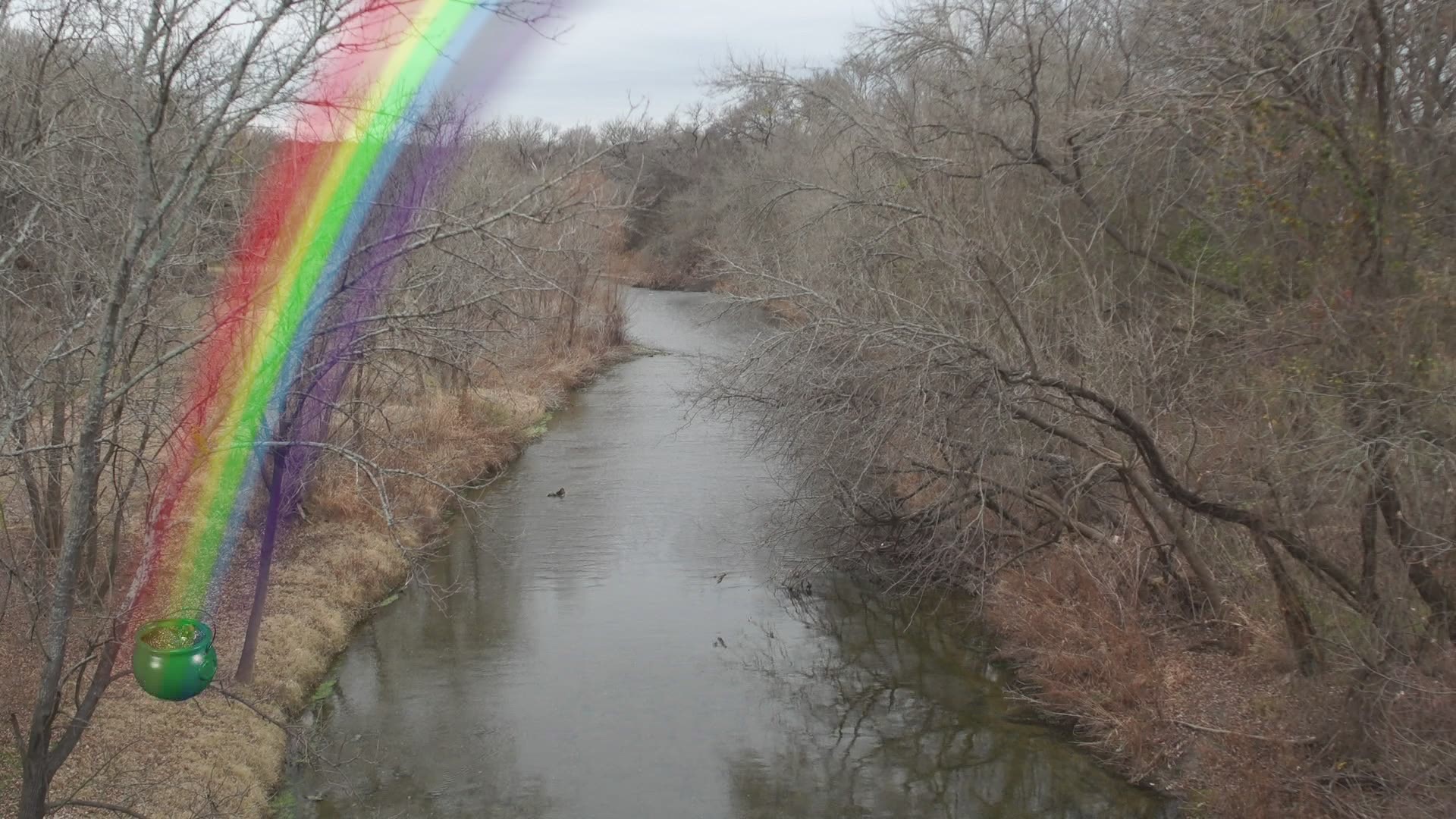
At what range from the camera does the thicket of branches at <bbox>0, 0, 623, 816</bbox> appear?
13.7ft

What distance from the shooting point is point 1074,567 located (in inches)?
476

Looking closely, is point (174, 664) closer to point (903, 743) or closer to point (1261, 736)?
point (903, 743)

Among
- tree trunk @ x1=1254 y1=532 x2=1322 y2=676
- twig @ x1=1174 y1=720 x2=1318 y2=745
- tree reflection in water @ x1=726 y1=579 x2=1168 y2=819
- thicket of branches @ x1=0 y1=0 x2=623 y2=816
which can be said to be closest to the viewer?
thicket of branches @ x1=0 y1=0 x2=623 y2=816

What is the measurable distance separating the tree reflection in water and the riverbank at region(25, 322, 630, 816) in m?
3.70

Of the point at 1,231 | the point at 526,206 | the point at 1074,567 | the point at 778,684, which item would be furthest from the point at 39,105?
the point at 1074,567

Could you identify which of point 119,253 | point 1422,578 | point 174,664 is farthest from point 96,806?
point 1422,578

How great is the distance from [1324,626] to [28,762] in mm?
8574

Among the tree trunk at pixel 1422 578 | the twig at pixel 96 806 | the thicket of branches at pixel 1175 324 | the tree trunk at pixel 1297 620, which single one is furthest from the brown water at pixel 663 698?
the tree trunk at pixel 1422 578

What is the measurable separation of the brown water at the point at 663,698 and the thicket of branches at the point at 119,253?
2020mm

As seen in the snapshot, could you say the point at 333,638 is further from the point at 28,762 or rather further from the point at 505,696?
the point at 28,762

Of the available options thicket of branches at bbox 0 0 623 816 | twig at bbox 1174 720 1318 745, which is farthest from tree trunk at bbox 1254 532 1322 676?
thicket of branches at bbox 0 0 623 816

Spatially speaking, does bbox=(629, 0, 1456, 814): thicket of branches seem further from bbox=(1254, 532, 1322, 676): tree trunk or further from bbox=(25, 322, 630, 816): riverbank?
bbox=(25, 322, 630, 816): riverbank

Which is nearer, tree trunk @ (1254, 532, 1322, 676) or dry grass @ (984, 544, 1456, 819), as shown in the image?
dry grass @ (984, 544, 1456, 819)

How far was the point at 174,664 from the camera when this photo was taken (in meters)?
5.30
